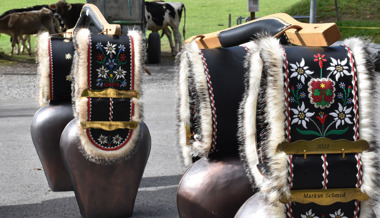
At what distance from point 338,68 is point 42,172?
13.0ft

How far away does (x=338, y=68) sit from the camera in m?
1.98

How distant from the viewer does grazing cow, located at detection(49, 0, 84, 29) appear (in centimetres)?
1803

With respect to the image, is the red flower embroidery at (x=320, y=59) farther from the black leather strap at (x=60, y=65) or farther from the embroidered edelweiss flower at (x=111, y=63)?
the black leather strap at (x=60, y=65)

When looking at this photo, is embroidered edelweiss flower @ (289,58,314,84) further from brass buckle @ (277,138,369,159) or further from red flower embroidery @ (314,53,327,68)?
brass buckle @ (277,138,369,159)

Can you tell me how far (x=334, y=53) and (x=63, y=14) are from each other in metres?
16.9

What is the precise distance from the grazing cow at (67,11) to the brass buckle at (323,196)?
16.7 meters

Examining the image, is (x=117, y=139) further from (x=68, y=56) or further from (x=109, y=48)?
(x=68, y=56)

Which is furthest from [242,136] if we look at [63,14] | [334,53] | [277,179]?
[63,14]

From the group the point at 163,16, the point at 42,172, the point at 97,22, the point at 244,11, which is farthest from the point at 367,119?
the point at 244,11

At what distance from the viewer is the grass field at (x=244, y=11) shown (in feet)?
68.1

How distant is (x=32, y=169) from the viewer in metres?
5.64

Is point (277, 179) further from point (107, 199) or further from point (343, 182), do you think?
point (107, 199)

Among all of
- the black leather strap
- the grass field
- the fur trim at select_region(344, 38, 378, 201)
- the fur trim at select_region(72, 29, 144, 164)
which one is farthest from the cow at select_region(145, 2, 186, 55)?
the fur trim at select_region(344, 38, 378, 201)

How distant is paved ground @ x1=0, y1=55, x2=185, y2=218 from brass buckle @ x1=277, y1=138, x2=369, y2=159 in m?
1.03
